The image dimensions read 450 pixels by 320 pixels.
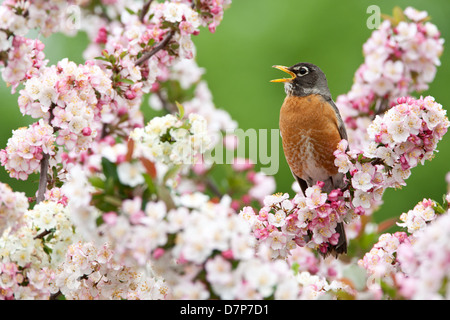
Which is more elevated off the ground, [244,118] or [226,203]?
[244,118]

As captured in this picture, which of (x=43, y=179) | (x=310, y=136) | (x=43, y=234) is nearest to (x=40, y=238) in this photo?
(x=43, y=234)

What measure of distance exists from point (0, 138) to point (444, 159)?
6.06m

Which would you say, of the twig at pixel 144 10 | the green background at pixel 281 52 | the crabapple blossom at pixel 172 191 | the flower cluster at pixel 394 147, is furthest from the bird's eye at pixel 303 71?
the green background at pixel 281 52

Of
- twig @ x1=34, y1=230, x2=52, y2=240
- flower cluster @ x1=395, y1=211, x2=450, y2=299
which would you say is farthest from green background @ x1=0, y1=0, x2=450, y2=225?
flower cluster @ x1=395, y1=211, x2=450, y2=299

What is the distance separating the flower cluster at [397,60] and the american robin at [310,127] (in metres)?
0.22

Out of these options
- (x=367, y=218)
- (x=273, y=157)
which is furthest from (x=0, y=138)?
(x=367, y=218)

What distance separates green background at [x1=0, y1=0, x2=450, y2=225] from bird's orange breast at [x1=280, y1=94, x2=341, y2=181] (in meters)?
3.82

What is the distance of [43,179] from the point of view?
264cm

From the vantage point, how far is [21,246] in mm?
2209

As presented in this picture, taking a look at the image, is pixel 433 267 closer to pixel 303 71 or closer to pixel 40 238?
pixel 40 238

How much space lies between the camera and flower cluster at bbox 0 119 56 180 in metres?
2.57

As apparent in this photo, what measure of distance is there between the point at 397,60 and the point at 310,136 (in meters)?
0.75

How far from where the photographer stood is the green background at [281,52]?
7.89 meters
